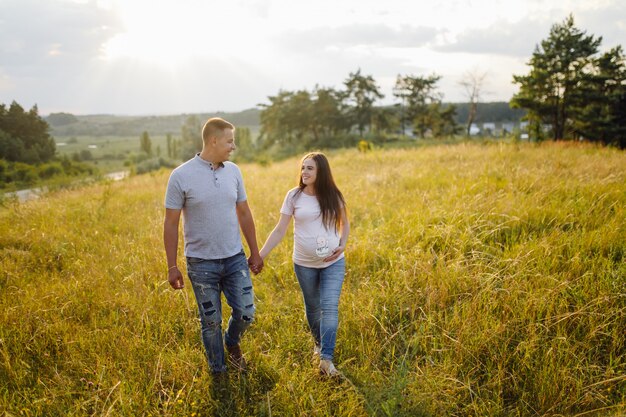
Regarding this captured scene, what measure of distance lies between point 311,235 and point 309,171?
1.85ft

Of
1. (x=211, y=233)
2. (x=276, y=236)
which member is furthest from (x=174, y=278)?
(x=276, y=236)

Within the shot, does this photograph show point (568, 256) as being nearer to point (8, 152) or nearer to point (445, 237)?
point (445, 237)

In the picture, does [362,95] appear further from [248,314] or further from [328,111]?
[248,314]

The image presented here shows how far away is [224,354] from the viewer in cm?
318

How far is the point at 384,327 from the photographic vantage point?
339cm

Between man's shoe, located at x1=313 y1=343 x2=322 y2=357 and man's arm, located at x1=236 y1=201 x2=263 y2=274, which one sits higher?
man's arm, located at x1=236 y1=201 x2=263 y2=274

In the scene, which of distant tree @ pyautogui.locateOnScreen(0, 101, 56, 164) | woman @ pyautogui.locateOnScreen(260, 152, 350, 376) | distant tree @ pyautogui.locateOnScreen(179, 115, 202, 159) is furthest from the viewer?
distant tree @ pyautogui.locateOnScreen(179, 115, 202, 159)

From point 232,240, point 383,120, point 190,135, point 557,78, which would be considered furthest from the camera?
point 190,135

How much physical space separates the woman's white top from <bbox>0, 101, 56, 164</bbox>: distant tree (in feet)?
126

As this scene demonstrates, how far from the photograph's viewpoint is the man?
2.83m

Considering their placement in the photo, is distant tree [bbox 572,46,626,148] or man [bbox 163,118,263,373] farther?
distant tree [bbox 572,46,626,148]

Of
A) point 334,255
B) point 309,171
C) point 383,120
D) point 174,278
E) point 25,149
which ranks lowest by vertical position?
point 174,278

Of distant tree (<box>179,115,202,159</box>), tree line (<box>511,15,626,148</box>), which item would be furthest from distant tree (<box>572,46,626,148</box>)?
distant tree (<box>179,115,202,159</box>)

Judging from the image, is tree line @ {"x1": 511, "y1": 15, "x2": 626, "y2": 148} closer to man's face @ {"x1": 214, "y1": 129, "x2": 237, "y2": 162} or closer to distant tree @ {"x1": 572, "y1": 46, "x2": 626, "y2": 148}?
distant tree @ {"x1": 572, "y1": 46, "x2": 626, "y2": 148}
